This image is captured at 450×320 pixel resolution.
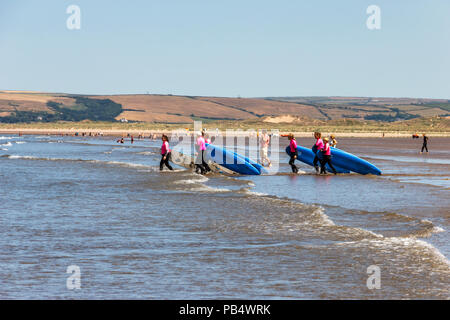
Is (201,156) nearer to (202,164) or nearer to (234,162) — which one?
(202,164)

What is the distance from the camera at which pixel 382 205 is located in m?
17.5

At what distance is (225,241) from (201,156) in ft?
53.4

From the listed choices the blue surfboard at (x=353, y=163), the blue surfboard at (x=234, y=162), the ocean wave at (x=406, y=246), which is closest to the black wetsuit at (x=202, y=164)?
the blue surfboard at (x=234, y=162)

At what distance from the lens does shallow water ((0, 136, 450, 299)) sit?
892 centimetres

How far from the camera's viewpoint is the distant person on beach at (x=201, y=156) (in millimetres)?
27470

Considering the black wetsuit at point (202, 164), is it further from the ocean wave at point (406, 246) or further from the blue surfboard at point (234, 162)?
the ocean wave at point (406, 246)

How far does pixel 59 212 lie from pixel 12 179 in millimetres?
10904

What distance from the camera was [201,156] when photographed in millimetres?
28344

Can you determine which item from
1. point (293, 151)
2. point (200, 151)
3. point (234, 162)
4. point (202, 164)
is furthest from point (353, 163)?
point (200, 151)

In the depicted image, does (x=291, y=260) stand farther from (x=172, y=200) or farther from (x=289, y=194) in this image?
(x=289, y=194)

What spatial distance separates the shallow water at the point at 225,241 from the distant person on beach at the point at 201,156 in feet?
16.7

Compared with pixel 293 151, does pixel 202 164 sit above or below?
below
